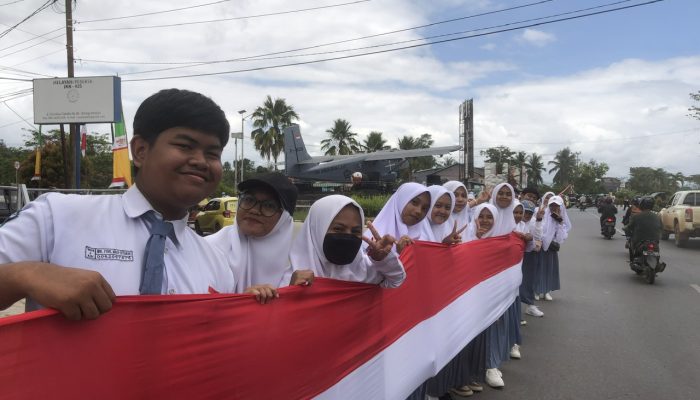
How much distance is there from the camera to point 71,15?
18.6m

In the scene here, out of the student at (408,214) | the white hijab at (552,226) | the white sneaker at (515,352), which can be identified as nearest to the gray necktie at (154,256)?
the student at (408,214)

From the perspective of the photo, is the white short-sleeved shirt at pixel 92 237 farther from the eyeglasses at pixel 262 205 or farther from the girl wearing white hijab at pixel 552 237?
the girl wearing white hijab at pixel 552 237

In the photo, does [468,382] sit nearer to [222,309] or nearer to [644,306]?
[222,309]

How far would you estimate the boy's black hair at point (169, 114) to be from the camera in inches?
56.9

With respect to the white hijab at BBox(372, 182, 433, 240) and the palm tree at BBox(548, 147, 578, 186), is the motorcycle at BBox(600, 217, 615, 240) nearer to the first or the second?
the white hijab at BBox(372, 182, 433, 240)

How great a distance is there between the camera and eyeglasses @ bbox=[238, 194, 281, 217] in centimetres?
254

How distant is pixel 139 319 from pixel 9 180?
4796 cm

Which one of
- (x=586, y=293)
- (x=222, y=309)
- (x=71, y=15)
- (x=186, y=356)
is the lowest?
(x=586, y=293)

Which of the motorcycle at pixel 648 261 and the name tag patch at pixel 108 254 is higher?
the name tag patch at pixel 108 254

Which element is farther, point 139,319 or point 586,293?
point 586,293

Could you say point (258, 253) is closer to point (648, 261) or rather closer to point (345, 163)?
point (648, 261)

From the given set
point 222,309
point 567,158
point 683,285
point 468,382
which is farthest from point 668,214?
point 567,158

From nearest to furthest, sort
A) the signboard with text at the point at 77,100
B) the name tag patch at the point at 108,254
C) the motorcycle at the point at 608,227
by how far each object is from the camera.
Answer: the name tag patch at the point at 108,254, the signboard with text at the point at 77,100, the motorcycle at the point at 608,227

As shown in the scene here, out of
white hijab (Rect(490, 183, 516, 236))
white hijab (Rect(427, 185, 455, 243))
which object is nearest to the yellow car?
white hijab (Rect(490, 183, 516, 236))
